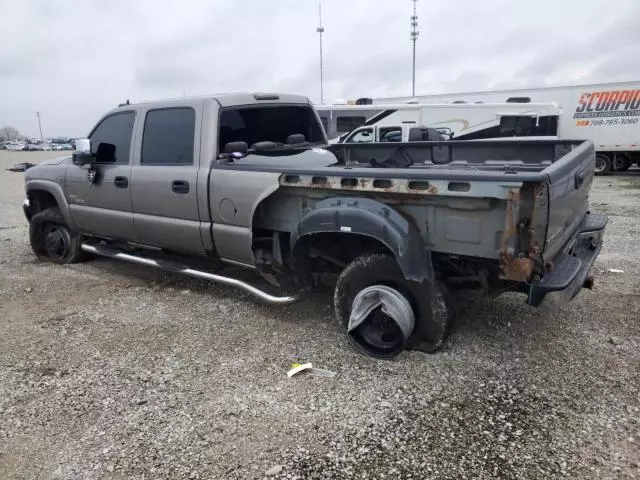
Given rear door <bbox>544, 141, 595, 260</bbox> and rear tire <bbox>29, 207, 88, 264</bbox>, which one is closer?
rear door <bbox>544, 141, 595, 260</bbox>

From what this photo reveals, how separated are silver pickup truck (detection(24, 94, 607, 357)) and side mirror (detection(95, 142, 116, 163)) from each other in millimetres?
18

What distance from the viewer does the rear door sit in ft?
9.93

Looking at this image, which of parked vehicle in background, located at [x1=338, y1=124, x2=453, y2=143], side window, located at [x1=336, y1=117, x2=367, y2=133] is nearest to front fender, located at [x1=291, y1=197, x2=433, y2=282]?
parked vehicle in background, located at [x1=338, y1=124, x2=453, y2=143]

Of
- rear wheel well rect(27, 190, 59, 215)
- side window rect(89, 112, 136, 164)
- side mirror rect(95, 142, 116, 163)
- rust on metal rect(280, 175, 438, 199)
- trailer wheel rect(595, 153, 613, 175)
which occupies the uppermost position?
side window rect(89, 112, 136, 164)

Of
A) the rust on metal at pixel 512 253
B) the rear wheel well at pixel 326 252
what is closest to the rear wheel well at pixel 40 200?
the rear wheel well at pixel 326 252

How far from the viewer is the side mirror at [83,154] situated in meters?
5.27

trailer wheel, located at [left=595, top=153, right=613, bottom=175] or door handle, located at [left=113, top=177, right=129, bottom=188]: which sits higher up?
door handle, located at [left=113, top=177, right=129, bottom=188]

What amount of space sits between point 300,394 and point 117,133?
3478 mm

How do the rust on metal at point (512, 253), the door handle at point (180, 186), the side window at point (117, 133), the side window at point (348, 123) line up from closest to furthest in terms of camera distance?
the rust on metal at point (512, 253), the door handle at point (180, 186), the side window at point (117, 133), the side window at point (348, 123)

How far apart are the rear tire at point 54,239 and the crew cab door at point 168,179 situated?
5.04 ft

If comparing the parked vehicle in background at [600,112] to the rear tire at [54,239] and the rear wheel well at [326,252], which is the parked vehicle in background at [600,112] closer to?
the rear tire at [54,239]

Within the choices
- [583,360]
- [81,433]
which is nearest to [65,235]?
[81,433]

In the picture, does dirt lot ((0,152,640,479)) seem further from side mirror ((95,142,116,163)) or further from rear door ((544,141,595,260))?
side mirror ((95,142,116,163))

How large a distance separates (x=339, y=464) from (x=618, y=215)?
852cm
